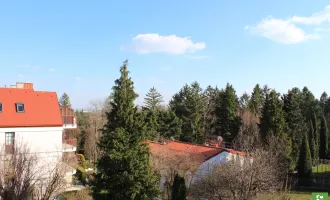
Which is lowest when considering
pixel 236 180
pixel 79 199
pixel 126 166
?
pixel 79 199

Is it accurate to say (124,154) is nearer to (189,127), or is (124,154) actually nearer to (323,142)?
(189,127)

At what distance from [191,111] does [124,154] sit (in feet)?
115

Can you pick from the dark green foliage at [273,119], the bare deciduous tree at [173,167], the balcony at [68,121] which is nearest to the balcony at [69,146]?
the balcony at [68,121]

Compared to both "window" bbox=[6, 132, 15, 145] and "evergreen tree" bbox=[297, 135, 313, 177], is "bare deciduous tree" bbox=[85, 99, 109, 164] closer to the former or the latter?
"window" bbox=[6, 132, 15, 145]

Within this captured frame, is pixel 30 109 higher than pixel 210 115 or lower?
higher

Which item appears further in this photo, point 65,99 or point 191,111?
point 65,99

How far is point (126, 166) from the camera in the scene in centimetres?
1397

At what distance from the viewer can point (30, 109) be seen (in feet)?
69.3

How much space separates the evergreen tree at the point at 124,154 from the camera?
13891 mm

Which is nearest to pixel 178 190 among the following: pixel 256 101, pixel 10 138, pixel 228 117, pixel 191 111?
pixel 10 138

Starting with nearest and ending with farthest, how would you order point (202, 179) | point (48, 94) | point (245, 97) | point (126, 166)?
point (126, 166)
point (202, 179)
point (48, 94)
point (245, 97)

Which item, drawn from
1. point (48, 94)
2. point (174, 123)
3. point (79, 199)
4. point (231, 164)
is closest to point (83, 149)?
point (174, 123)

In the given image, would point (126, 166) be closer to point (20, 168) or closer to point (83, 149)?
point (20, 168)

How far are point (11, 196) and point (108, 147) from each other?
15.4ft
